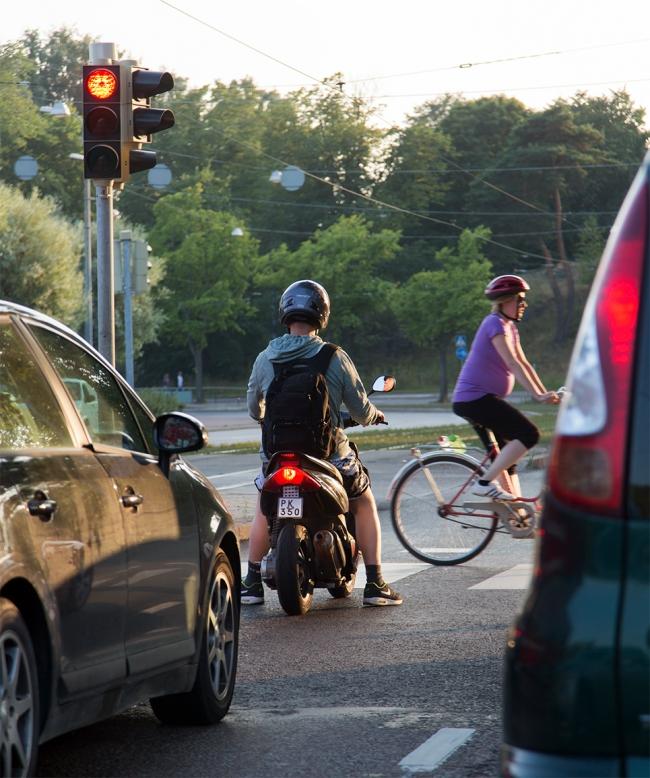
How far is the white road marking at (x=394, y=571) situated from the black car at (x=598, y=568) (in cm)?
724

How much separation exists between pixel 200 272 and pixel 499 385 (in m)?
63.3

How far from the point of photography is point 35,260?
44.1 metres

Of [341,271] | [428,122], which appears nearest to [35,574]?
[341,271]

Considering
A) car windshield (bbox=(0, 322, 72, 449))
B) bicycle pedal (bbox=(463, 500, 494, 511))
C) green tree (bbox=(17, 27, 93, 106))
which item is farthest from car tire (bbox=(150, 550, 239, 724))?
green tree (bbox=(17, 27, 93, 106))

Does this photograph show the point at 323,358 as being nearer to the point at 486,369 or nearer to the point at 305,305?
the point at 305,305

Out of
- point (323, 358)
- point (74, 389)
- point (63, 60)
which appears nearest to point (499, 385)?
point (323, 358)

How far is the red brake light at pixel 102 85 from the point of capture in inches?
448

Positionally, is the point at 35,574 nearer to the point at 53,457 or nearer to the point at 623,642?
the point at 53,457

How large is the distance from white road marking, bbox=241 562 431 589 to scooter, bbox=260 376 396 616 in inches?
51.3

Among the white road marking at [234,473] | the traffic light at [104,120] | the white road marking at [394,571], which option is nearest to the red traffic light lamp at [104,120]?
the traffic light at [104,120]

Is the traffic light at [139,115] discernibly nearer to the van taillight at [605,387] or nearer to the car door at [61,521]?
the car door at [61,521]

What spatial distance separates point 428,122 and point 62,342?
11289cm

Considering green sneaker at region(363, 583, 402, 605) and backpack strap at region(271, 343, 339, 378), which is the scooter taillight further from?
green sneaker at region(363, 583, 402, 605)

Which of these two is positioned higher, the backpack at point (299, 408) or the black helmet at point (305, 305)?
the black helmet at point (305, 305)
